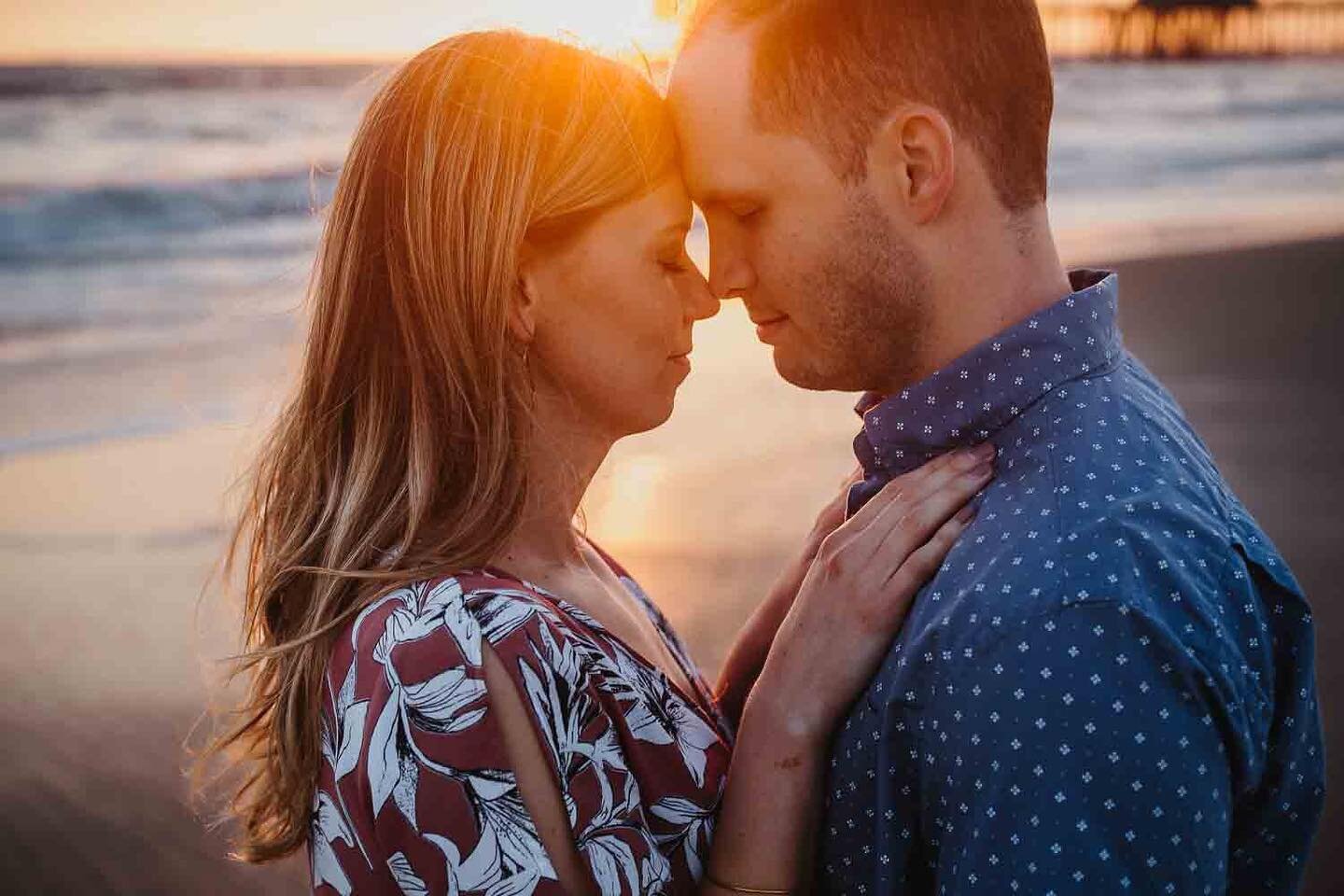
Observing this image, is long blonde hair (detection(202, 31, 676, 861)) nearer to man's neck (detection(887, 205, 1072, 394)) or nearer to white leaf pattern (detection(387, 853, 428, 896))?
white leaf pattern (detection(387, 853, 428, 896))

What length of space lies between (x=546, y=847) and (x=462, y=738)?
23 centimetres

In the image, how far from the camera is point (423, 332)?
265 cm

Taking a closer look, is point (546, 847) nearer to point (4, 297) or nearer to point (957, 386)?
point (957, 386)

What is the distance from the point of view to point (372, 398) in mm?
2689

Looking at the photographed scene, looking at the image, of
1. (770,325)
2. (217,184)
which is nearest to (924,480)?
(770,325)

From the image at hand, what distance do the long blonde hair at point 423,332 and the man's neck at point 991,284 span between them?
0.61m

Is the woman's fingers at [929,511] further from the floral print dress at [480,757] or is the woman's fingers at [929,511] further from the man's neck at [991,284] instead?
the floral print dress at [480,757]

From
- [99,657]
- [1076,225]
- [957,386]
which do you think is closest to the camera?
[957,386]

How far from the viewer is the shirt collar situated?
92.0 inches

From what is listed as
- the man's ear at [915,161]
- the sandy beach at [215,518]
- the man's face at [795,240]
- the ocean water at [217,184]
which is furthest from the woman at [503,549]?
the ocean water at [217,184]

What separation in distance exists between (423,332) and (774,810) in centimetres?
106

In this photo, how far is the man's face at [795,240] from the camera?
8.24ft

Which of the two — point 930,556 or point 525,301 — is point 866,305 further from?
point 525,301

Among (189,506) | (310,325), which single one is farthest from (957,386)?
(189,506)
